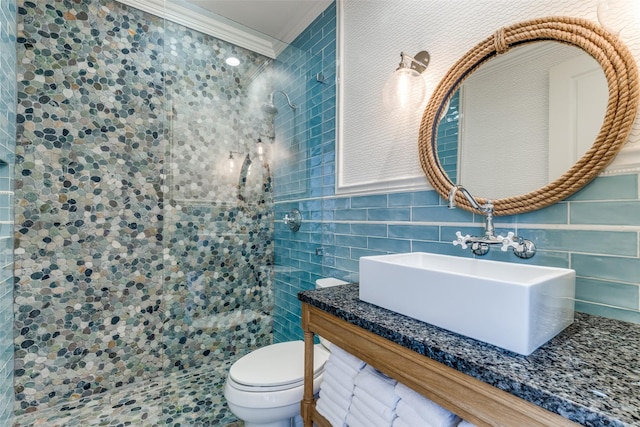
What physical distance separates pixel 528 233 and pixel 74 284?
251 cm

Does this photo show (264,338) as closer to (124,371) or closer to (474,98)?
(124,371)

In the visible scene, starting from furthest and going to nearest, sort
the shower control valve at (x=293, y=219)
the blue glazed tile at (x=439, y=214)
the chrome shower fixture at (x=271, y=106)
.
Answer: the chrome shower fixture at (x=271, y=106) < the shower control valve at (x=293, y=219) < the blue glazed tile at (x=439, y=214)

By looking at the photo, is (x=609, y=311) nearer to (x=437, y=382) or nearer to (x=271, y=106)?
(x=437, y=382)

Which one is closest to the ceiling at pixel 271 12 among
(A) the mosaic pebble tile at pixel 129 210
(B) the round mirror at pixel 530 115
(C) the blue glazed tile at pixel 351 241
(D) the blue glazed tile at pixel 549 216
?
(A) the mosaic pebble tile at pixel 129 210

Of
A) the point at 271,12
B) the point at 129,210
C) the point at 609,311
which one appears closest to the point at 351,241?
the point at 609,311

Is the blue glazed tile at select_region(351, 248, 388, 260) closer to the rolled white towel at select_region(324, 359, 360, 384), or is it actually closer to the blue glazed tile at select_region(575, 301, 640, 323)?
the rolled white towel at select_region(324, 359, 360, 384)

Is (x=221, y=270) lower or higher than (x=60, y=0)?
lower

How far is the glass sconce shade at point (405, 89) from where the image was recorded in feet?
4.65

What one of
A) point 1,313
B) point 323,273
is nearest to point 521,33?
point 323,273

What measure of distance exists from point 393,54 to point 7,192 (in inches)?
88.8

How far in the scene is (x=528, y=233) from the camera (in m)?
1.04

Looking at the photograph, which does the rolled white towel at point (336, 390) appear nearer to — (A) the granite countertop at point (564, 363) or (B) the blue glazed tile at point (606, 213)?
(A) the granite countertop at point (564, 363)

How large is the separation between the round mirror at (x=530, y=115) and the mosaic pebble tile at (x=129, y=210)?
4.87 feet

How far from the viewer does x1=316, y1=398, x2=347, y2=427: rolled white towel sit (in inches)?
41.0
